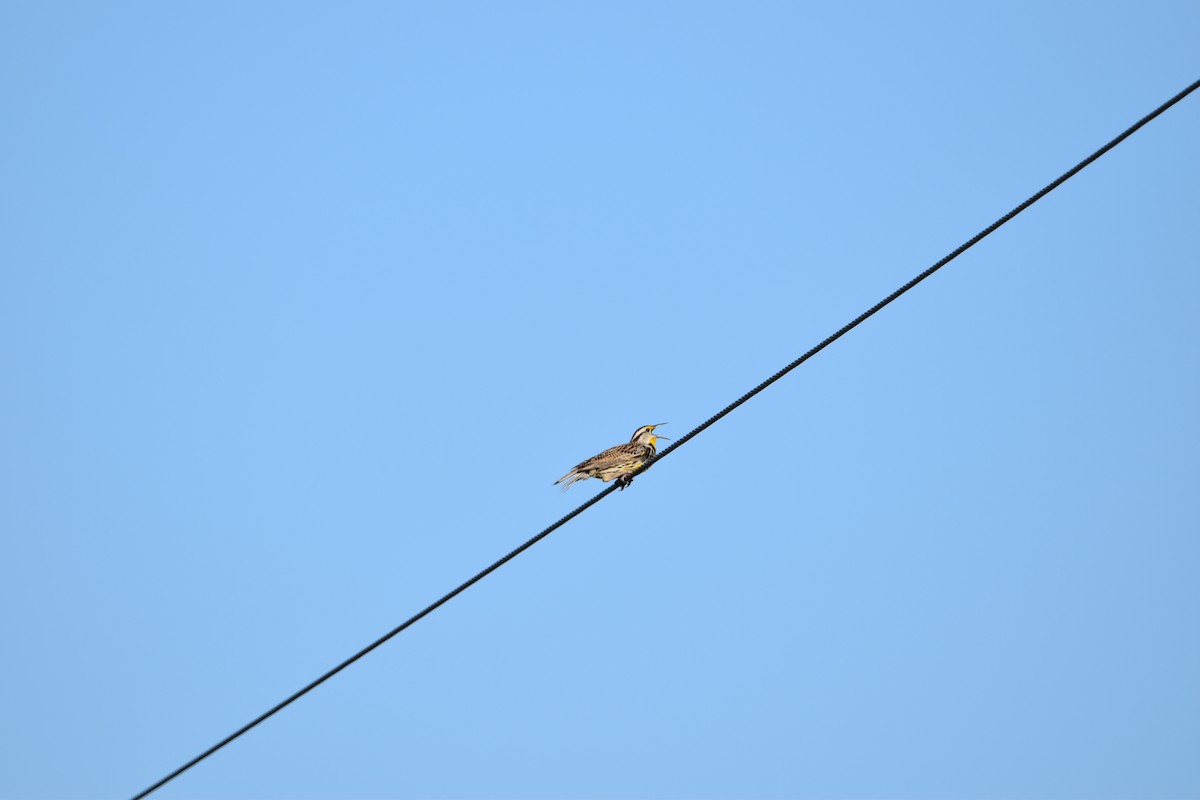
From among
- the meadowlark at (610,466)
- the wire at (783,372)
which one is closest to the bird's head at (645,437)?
the meadowlark at (610,466)

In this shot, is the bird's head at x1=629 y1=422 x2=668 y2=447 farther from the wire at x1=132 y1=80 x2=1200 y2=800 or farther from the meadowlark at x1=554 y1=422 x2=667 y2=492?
the wire at x1=132 y1=80 x2=1200 y2=800

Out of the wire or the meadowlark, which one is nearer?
the wire

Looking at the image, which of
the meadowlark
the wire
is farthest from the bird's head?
the wire

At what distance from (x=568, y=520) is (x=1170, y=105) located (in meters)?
4.74

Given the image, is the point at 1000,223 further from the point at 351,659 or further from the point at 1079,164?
the point at 351,659

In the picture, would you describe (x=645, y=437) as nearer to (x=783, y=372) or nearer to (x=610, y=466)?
(x=610, y=466)

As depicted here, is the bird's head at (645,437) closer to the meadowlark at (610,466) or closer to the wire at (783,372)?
the meadowlark at (610,466)

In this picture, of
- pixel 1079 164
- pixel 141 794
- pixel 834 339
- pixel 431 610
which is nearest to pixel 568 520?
pixel 431 610

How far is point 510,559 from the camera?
11156 millimetres

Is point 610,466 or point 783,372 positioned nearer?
point 783,372

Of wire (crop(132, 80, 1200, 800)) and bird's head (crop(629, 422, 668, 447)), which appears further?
bird's head (crop(629, 422, 668, 447))

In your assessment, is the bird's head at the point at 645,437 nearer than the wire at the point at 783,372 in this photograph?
No

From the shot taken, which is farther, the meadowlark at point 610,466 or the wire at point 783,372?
the meadowlark at point 610,466

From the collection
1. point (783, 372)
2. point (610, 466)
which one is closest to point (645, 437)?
point (610, 466)
